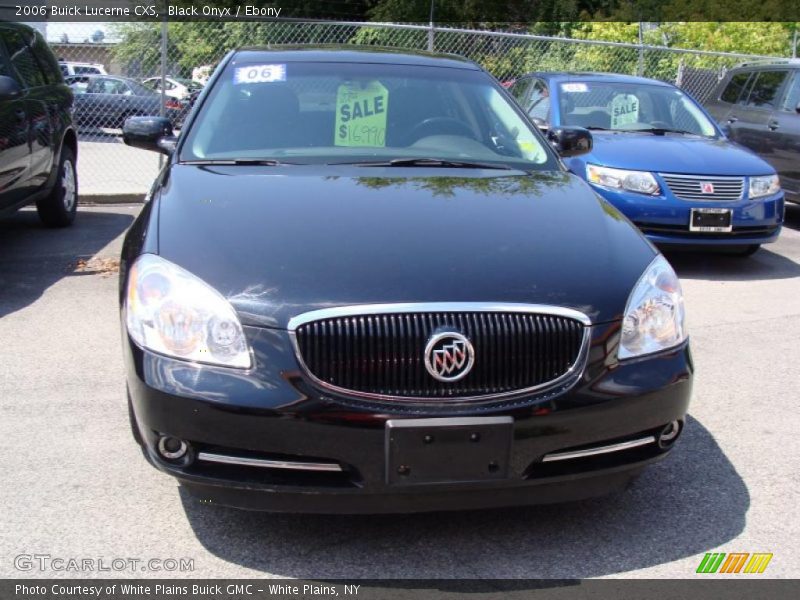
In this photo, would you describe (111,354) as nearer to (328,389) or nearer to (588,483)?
(328,389)

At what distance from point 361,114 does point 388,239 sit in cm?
139

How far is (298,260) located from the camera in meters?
2.98

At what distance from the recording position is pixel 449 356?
2.74 meters

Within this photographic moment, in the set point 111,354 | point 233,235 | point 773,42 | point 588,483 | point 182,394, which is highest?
point 233,235

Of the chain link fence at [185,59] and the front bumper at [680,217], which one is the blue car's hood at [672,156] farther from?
the chain link fence at [185,59]

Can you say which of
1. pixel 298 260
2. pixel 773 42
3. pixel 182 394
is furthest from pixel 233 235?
pixel 773 42

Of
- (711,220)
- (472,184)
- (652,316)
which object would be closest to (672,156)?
(711,220)

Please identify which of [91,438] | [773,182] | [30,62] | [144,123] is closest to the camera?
[91,438]

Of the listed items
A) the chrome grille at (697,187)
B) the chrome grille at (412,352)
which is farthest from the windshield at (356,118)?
the chrome grille at (697,187)

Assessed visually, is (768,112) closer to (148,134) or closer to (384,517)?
(148,134)

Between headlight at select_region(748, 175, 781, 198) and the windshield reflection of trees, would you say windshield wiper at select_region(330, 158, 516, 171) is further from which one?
headlight at select_region(748, 175, 781, 198)

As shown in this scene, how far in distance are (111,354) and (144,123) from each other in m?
1.23

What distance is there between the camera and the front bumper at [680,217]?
23.8 ft

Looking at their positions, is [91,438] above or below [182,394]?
below
